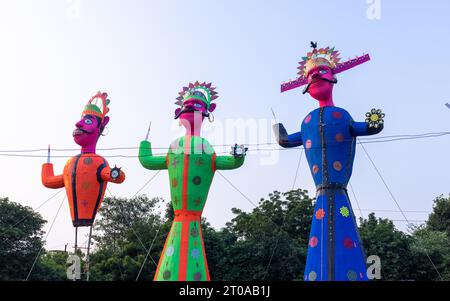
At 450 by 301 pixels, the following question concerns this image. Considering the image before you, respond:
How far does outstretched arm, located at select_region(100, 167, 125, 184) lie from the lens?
50.7ft

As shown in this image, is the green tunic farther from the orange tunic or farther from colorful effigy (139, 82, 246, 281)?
the orange tunic

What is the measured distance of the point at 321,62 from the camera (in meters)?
14.8

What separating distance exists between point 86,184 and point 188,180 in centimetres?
317

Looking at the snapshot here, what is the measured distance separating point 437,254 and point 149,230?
486 inches

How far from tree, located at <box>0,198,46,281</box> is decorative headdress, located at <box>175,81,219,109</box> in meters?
→ 9.62

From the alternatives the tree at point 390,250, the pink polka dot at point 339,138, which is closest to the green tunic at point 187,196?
the pink polka dot at point 339,138

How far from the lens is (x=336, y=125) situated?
547 inches

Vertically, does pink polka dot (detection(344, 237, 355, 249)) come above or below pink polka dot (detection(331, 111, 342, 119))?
below

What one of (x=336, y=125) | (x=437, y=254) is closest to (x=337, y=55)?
(x=336, y=125)

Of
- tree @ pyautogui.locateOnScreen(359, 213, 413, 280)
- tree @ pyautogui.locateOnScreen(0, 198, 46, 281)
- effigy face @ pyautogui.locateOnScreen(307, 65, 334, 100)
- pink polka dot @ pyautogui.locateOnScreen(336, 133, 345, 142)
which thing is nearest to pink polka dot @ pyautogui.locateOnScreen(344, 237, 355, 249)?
pink polka dot @ pyautogui.locateOnScreen(336, 133, 345, 142)

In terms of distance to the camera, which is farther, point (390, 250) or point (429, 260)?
point (429, 260)

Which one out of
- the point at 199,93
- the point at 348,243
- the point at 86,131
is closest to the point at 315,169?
the point at 348,243

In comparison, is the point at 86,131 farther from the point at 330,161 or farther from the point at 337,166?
the point at 337,166
